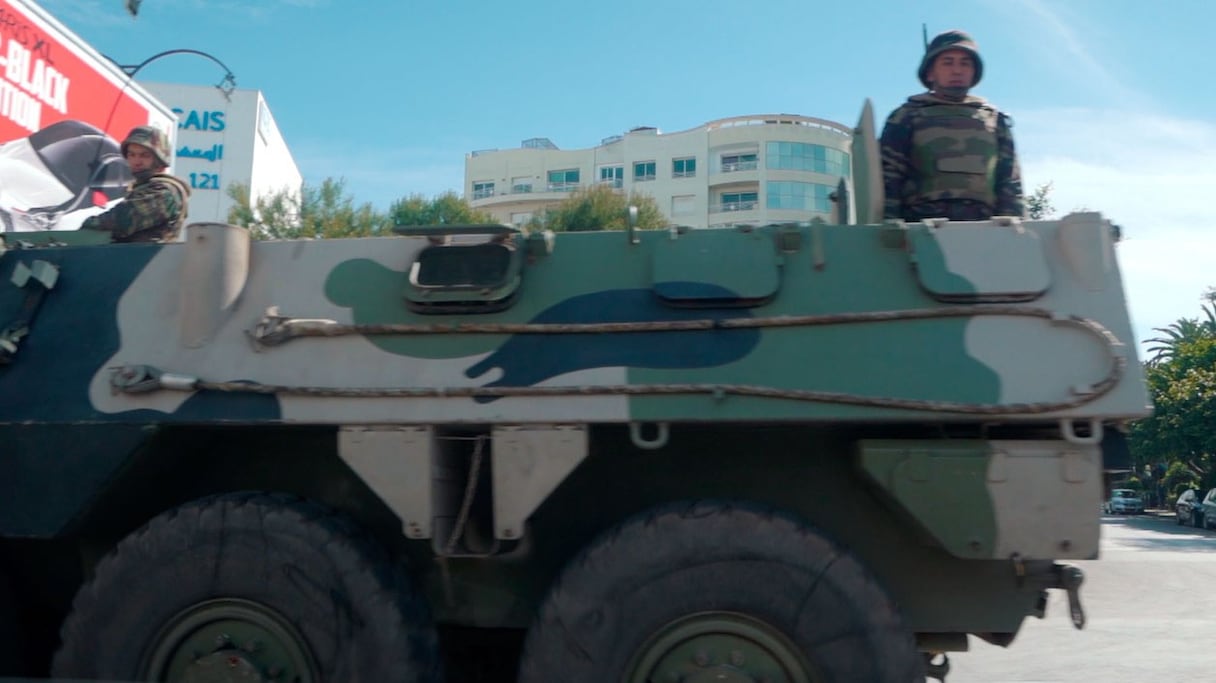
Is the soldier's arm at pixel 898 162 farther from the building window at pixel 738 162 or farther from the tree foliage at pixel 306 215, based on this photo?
the building window at pixel 738 162

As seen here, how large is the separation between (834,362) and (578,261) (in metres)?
0.91

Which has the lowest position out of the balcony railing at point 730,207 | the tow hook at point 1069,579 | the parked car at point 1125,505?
A: the parked car at point 1125,505

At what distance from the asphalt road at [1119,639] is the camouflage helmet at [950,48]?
2.14 meters

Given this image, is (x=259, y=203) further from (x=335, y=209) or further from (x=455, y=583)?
(x=455, y=583)

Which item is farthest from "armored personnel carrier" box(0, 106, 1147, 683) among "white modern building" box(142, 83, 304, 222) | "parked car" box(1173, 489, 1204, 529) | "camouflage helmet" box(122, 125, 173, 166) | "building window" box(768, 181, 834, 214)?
"building window" box(768, 181, 834, 214)

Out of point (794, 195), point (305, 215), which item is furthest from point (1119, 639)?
point (794, 195)

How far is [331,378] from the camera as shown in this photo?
3277 mm

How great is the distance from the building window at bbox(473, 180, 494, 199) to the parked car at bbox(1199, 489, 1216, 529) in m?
38.8

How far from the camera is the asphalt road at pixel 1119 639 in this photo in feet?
19.6

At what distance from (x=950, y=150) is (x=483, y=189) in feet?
180

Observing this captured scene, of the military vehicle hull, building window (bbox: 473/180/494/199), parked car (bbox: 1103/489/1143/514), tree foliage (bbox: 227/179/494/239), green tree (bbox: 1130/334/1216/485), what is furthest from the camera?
building window (bbox: 473/180/494/199)

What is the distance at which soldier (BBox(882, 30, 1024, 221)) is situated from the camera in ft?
13.7

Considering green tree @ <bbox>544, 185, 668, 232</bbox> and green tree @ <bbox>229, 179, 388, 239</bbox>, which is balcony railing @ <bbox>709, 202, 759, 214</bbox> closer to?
green tree @ <bbox>544, 185, 668, 232</bbox>

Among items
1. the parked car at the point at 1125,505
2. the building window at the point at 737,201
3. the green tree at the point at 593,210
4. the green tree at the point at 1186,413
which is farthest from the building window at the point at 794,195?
the green tree at the point at 593,210
